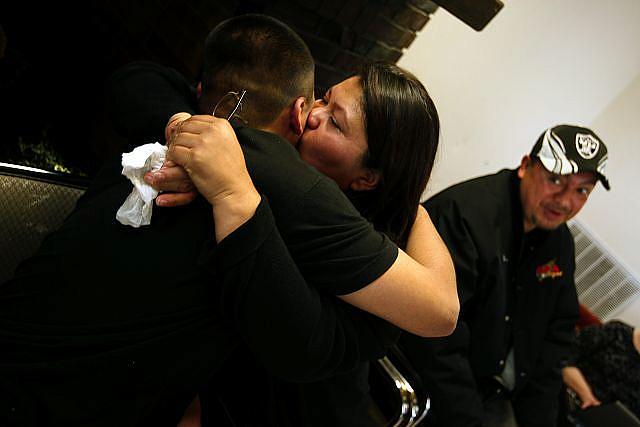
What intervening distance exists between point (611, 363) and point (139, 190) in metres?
2.75

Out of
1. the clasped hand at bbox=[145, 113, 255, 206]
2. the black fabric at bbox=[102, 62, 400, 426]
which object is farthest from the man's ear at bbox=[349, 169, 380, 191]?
the clasped hand at bbox=[145, 113, 255, 206]

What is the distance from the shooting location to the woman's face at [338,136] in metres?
1.12

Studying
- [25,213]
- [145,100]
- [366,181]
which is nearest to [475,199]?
[366,181]

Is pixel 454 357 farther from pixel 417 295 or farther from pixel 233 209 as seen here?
pixel 233 209

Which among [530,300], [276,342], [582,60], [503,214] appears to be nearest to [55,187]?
[276,342]

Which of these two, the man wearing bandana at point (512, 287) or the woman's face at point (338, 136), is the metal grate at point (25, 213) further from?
the man wearing bandana at point (512, 287)

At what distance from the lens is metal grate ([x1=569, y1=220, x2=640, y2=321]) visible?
3178 mm

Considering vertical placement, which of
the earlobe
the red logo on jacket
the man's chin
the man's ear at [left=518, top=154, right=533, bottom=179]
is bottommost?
the red logo on jacket

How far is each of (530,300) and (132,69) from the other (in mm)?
1866

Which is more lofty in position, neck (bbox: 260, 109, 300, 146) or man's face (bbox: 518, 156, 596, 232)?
man's face (bbox: 518, 156, 596, 232)

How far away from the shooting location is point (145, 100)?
1232mm

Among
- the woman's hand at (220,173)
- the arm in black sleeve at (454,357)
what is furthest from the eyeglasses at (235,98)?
the arm in black sleeve at (454,357)

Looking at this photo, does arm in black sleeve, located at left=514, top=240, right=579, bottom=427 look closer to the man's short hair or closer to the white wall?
the white wall

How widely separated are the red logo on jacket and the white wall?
946 millimetres
